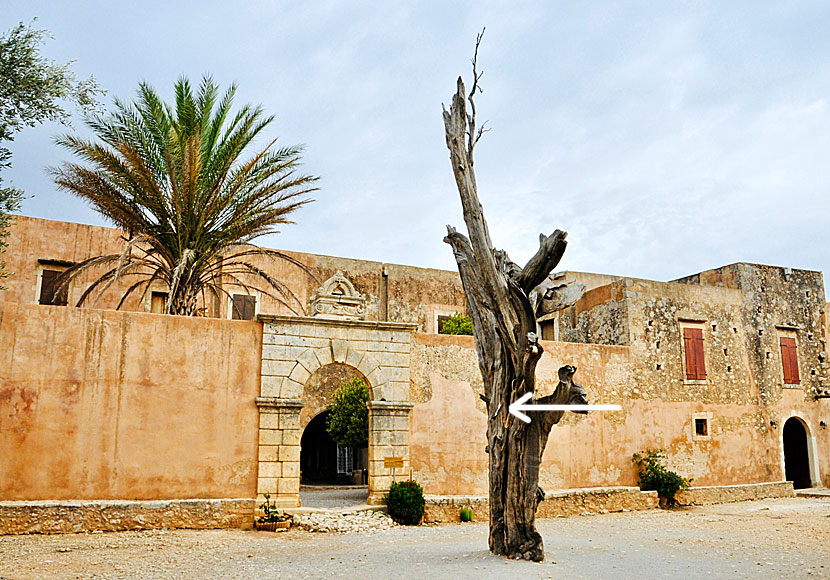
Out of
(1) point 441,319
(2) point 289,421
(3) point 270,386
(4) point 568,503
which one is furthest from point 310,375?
(1) point 441,319

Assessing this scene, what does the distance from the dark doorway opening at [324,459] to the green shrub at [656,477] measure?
9.08 m

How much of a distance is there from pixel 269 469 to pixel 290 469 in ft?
1.15

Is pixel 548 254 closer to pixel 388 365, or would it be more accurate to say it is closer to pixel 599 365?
pixel 388 365

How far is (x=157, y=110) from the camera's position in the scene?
44.1 feet

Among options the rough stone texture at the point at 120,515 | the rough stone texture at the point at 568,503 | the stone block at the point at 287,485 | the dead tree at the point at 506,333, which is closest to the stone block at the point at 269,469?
the stone block at the point at 287,485

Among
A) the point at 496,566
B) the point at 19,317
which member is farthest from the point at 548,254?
the point at 19,317

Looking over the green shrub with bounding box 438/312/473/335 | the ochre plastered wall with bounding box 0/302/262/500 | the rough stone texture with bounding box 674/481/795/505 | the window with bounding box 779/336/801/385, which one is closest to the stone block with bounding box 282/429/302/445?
the ochre plastered wall with bounding box 0/302/262/500

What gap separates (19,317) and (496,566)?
7.95 meters

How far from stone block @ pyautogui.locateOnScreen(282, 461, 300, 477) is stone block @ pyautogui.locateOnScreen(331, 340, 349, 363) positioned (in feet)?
6.35

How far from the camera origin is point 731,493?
17.1 m

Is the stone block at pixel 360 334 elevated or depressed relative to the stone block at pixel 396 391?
elevated

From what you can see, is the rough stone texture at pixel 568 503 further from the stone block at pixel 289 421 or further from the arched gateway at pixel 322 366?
the stone block at pixel 289 421

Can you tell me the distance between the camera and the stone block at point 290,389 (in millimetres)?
12367

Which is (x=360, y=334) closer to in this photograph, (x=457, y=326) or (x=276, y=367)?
(x=276, y=367)
